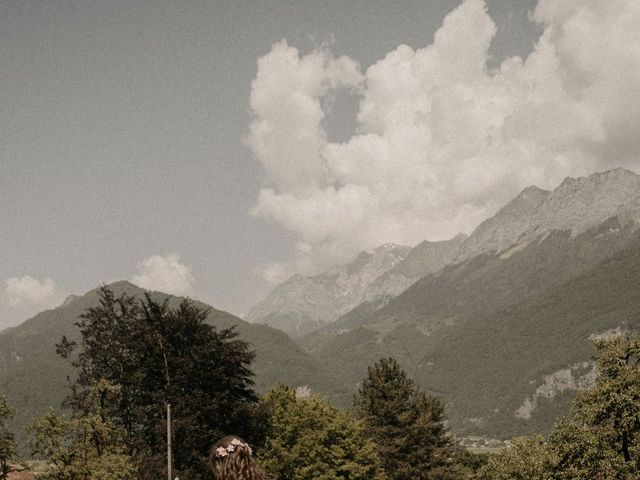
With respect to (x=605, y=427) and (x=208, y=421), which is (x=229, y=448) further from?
(x=208, y=421)

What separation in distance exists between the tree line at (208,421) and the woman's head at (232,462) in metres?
27.2

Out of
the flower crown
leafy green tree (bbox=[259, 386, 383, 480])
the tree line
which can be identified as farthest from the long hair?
leafy green tree (bbox=[259, 386, 383, 480])

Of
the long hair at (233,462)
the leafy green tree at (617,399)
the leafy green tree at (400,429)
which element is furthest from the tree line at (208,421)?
the long hair at (233,462)

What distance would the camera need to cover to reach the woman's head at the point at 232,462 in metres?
5.26

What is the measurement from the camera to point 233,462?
17.5 ft

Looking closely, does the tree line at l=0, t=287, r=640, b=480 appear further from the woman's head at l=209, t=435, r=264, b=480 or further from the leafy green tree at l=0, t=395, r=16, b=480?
the woman's head at l=209, t=435, r=264, b=480

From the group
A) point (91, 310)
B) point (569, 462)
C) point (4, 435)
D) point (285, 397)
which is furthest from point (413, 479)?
point (4, 435)

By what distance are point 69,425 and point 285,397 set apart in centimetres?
2403

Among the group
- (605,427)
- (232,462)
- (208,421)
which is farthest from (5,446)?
(605,427)

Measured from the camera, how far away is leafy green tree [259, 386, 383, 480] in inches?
1694

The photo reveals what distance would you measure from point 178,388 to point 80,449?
270 inches

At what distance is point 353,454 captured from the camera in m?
45.8

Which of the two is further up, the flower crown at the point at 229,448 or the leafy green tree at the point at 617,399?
the flower crown at the point at 229,448

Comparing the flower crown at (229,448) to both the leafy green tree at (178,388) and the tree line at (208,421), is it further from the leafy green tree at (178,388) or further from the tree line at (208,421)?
the leafy green tree at (178,388)
